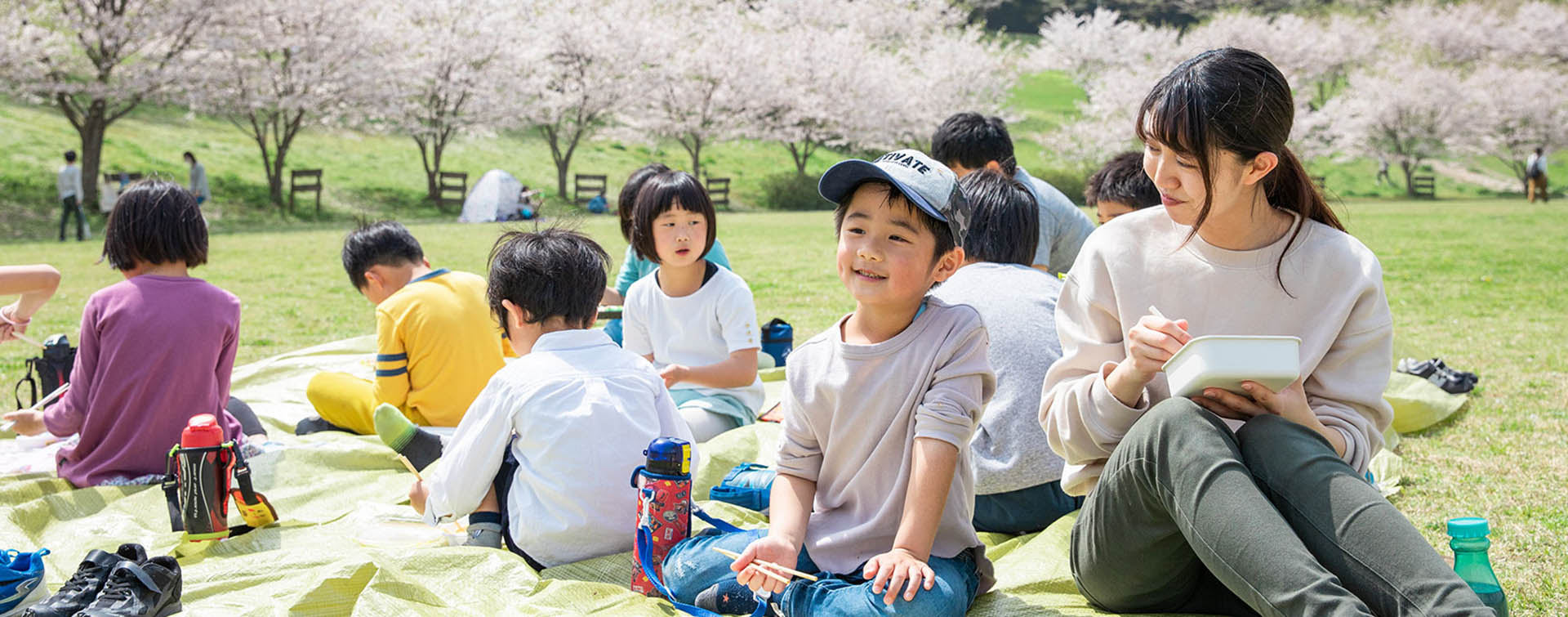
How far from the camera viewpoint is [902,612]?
233 centimetres

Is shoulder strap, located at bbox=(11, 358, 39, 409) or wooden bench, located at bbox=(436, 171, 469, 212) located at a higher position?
shoulder strap, located at bbox=(11, 358, 39, 409)

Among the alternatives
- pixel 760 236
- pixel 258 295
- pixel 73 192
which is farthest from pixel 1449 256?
pixel 73 192

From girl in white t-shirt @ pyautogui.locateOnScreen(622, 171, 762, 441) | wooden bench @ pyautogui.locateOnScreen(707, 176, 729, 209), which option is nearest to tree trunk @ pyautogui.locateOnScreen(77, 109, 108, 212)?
wooden bench @ pyautogui.locateOnScreen(707, 176, 729, 209)

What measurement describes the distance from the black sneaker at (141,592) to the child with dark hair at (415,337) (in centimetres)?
145

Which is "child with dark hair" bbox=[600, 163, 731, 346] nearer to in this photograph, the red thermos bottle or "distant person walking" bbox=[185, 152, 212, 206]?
the red thermos bottle

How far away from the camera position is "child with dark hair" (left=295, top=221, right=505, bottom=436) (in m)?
4.30

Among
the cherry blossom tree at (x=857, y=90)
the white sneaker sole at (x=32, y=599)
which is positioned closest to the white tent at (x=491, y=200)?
Answer: the cherry blossom tree at (x=857, y=90)

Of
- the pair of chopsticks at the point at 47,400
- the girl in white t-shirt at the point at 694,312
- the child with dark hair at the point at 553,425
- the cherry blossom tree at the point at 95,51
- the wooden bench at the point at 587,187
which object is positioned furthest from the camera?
the wooden bench at the point at 587,187

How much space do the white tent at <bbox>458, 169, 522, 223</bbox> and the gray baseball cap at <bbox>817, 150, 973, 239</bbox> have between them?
2290 centimetres

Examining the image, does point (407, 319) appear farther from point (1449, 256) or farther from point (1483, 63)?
point (1483, 63)

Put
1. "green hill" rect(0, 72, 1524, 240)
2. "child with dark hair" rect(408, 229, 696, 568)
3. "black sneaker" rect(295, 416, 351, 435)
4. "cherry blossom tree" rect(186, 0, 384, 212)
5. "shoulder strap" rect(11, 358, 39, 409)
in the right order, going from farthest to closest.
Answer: "cherry blossom tree" rect(186, 0, 384, 212)
"green hill" rect(0, 72, 1524, 240)
"black sneaker" rect(295, 416, 351, 435)
"shoulder strap" rect(11, 358, 39, 409)
"child with dark hair" rect(408, 229, 696, 568)

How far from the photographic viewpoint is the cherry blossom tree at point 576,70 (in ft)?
105

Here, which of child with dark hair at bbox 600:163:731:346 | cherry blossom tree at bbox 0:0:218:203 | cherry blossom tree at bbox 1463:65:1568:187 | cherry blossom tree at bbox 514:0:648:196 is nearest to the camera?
child with dark hair at bbox 600:163:731:346

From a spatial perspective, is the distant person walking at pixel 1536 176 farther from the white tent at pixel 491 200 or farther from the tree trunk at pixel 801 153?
the white tent at pixel 491 200
